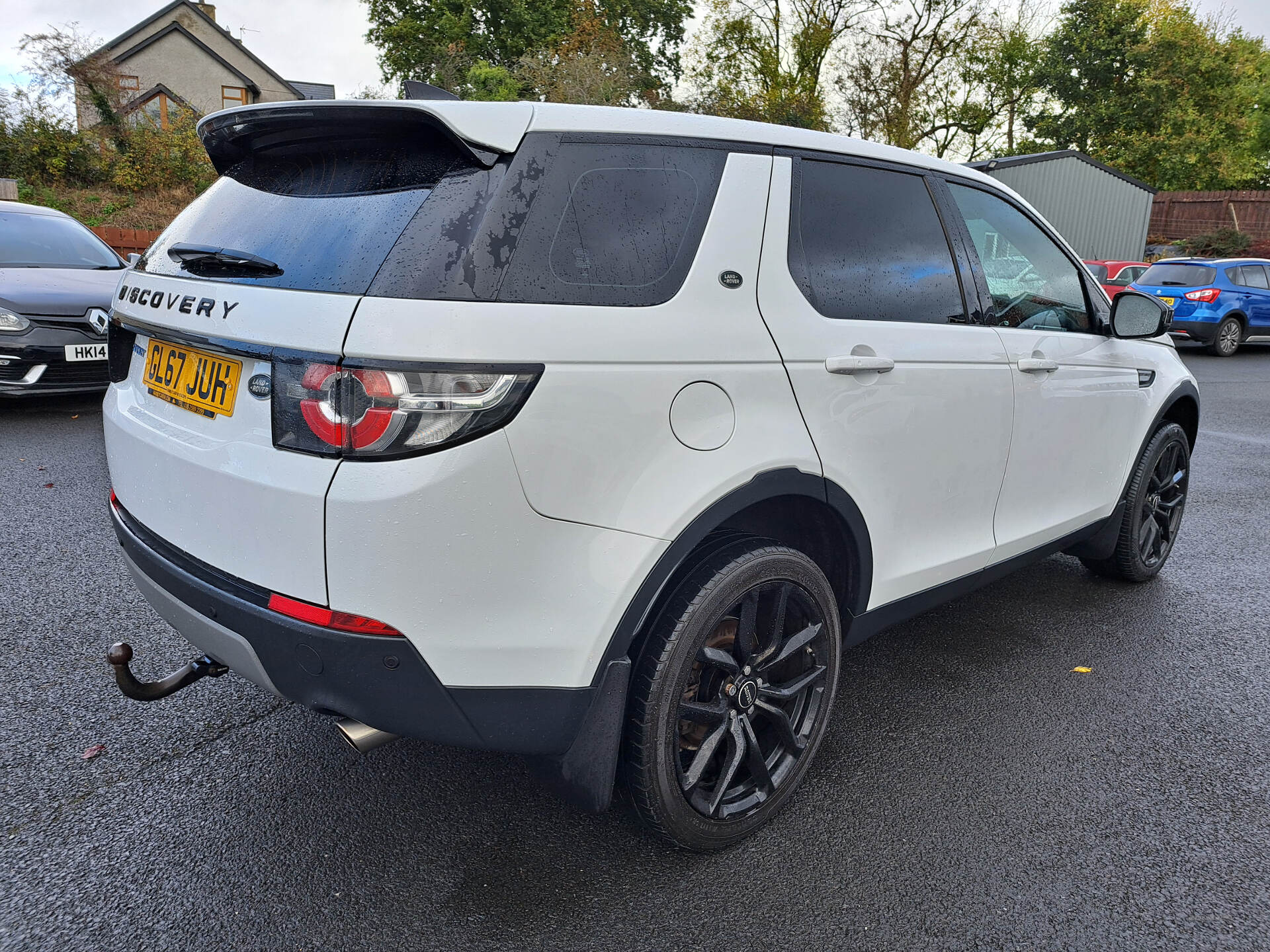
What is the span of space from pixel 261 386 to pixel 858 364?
144 centimetres

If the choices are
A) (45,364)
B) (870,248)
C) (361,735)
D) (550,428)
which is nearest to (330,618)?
(361,735)

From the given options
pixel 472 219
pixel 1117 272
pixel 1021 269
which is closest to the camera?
pixel 472 219

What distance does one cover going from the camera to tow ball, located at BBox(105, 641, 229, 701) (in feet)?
7.06

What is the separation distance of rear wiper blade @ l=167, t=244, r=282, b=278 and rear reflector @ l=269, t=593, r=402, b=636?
705mm

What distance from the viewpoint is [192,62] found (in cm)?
3959

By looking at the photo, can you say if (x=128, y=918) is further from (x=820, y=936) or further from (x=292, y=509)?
(x=820, y=936)

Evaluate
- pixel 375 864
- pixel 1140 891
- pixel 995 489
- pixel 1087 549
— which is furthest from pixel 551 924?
pixel 1087 549

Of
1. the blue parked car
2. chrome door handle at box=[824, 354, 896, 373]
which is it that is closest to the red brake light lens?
the blue parked car

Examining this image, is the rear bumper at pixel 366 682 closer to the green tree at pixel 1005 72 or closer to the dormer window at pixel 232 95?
the green tree at pixel 1005 72

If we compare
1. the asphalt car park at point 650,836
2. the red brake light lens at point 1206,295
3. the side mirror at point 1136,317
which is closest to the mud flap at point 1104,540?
the asphalt car park at point 650,836

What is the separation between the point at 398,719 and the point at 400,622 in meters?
0.23

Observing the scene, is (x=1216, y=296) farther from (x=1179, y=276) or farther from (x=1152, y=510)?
(x=1152, y=510)

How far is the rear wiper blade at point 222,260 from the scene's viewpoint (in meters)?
1.94

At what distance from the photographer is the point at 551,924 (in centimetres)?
199
